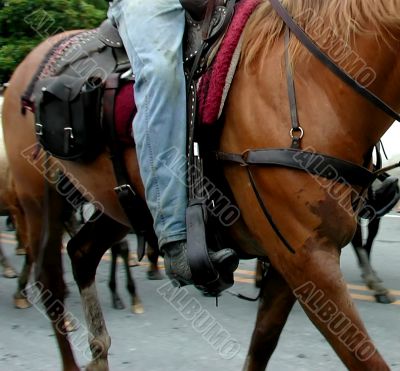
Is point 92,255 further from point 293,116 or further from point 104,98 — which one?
point 293,116

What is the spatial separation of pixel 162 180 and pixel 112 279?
335 centimetres

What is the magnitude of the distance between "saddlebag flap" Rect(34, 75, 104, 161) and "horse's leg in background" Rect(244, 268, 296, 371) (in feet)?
3.66

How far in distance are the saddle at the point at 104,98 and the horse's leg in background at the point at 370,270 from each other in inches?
127

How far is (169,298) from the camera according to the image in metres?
6.75

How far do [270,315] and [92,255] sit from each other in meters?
1.46

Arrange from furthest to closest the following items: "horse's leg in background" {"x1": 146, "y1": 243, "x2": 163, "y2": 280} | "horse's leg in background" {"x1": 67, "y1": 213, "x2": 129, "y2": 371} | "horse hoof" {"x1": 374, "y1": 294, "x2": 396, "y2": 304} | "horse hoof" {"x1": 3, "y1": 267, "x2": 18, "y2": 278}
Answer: "horse hoof" {"x1": 3, "y1": 267, "x2": 18, "y2": 278}
"horse's leg in background" {"x1": 146, "y1": 243, "x2": 163, "y2": 280}
"horse hoof" {"x1": 374, "y1": 294, "x2": 396, "y2": 304}
"horse's leg in background" {"x1": 67, "y1": 213, "x2": 129, "y2": 371}

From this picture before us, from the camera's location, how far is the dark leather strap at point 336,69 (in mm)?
2871

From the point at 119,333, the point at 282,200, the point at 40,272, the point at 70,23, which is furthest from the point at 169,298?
the point at 70,23

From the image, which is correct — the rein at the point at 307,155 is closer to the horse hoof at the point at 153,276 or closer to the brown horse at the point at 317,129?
the brown horse at the point at 317,129

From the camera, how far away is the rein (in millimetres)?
2889

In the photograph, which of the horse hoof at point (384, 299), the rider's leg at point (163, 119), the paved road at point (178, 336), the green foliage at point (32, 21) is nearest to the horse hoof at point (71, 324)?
the paved road at point (178, 336)

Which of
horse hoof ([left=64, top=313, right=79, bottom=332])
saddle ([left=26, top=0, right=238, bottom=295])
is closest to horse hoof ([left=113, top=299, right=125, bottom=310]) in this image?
horse hoof ([left=64, top=313, right=79, bottom=332])

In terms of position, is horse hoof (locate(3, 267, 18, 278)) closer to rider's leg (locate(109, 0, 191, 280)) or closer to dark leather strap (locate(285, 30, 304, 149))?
rider's leg (locate(109, 0, 191, 280))

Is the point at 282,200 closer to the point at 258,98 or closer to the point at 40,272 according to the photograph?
the point at 258,98
